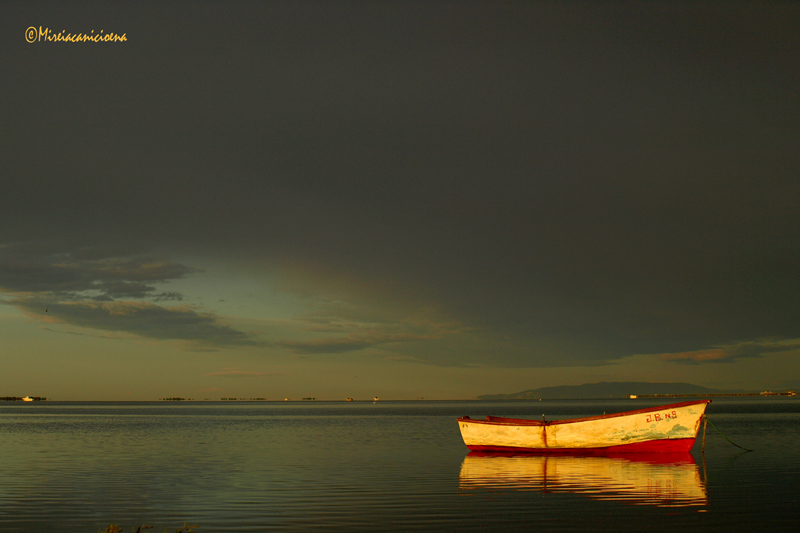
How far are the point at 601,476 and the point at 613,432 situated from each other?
9.74 metres

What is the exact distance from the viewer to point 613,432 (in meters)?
38.9

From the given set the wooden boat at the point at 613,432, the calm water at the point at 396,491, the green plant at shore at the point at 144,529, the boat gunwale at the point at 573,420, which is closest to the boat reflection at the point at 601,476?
the calm water at the point at 396,491

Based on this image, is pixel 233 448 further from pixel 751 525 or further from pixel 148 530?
pixel 751 525

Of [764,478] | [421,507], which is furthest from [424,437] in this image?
[421,507]

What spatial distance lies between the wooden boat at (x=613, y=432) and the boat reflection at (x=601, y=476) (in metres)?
0.70

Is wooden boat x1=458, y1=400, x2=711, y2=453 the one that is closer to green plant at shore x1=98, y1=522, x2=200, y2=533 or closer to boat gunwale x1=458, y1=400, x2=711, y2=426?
boat gunwale x1=458, y1=400, x2=711, y2=426

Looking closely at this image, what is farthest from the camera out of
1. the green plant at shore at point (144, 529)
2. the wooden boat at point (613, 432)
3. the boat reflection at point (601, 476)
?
the wooden boat at point (613, 432)

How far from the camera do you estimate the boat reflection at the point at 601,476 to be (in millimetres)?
24359

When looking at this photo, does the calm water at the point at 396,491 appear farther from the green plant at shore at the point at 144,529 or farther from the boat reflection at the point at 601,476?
the green plant at shore at the point at 144,529

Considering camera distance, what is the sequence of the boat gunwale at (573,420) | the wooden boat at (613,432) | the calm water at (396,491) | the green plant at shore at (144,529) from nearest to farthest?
the green plant at shore at (144,529) < the calm water at (396,491) < the wooden boat at (613,432) < the boat gunwale at (573,420)

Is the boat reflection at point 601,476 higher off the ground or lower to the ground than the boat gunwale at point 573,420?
lower

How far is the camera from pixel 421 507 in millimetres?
22344

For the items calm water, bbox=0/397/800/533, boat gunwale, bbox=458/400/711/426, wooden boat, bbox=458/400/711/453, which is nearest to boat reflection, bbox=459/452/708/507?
calm water, bbox=0/397/800/533

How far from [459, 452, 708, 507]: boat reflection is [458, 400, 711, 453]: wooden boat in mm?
697
